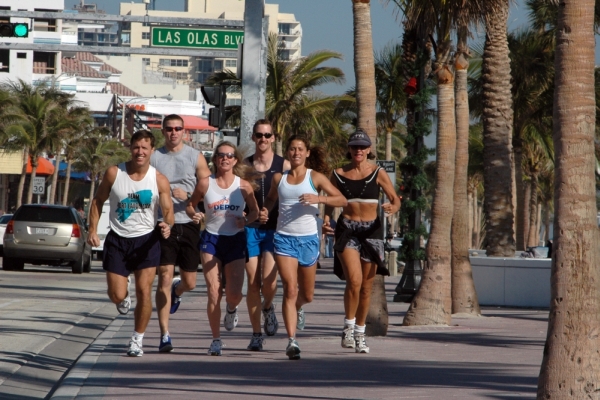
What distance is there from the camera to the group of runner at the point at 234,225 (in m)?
8.84

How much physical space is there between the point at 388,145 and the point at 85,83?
223 ft

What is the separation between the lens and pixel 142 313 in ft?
29.5

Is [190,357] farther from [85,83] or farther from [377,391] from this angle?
[85,83]

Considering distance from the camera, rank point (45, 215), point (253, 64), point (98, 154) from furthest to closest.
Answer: point (98, 154) < point (45, 215) < point (253, 64)

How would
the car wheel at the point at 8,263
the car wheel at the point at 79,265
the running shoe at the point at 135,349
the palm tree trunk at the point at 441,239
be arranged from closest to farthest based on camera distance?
the running shoe at the point at 135,349, the palm tree trunk at the point at 441,239, the car wheel at the point at 8,263, the car wheel at the point at 79,265

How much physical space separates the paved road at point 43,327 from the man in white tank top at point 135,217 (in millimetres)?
948

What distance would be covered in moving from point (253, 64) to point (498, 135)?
18.1ft

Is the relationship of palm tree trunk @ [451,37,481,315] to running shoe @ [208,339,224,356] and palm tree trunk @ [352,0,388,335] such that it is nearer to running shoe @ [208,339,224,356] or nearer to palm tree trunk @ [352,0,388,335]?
palm tree trunk @ [352,0,388,335]

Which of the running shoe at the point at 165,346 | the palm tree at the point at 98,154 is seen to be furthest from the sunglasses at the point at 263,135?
the palm tree at the point at 98,154

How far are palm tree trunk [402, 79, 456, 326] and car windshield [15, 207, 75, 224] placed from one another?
14.5 m

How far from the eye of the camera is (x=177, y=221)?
9.52m

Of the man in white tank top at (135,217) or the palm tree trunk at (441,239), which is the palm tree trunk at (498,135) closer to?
the palm tree trunk at (441,239)

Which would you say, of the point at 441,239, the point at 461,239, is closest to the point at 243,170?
the point at 441,239

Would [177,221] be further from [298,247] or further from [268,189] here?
[298,247]
